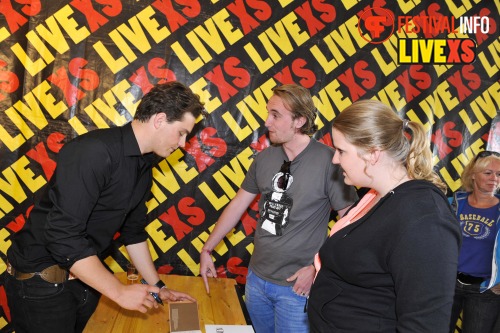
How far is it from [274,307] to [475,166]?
1667mm

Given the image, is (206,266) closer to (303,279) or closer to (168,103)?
(303,279)

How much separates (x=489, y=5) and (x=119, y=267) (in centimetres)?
312

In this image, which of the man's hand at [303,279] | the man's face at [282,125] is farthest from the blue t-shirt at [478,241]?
the man's face at [282,125]

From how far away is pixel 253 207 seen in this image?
120 inches

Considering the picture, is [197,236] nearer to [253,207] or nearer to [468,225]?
[253,207]

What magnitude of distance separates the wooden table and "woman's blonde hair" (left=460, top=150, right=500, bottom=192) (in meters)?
1.74

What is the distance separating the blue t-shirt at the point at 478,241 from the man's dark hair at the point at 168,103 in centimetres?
198

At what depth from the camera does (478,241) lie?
2734 mm

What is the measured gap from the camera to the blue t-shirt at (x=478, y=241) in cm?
270

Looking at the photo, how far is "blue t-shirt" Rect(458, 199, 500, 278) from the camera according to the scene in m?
2.70

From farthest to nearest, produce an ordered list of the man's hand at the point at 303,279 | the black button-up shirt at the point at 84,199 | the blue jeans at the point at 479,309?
1. the blue jeans at the point at 479,309
2. the man's hand at the point at 303,279
3. the black button-up shirt at the point at 84,199

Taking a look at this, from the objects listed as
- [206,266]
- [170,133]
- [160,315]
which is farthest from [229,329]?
[170,133]

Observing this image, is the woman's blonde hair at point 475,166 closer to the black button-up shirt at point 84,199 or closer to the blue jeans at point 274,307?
the blue jeans at point 274,307

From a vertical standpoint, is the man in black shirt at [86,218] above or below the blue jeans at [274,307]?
above
